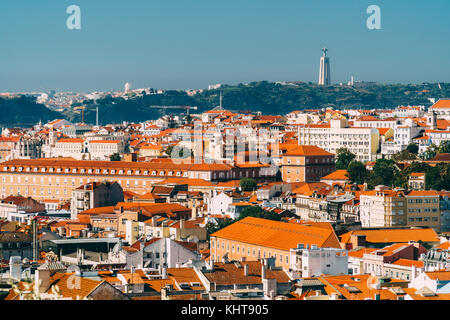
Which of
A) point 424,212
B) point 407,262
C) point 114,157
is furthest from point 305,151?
point 407,262

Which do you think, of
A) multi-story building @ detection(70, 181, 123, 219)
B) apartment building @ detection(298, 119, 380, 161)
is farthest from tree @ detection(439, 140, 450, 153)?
multi-story building @ detection(70, 181, 123, 219)

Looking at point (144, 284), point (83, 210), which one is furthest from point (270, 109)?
point (144, 284)

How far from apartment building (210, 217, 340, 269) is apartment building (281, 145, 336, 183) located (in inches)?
856

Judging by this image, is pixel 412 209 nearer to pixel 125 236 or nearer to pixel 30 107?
pixel 125 236

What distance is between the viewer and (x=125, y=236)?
30188mm

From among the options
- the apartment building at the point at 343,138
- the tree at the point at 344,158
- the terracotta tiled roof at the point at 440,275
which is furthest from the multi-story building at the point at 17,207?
the terracotta tiled roof at the point at 440,275

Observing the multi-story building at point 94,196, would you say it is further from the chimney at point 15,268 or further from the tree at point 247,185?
the chimney at point 15,268

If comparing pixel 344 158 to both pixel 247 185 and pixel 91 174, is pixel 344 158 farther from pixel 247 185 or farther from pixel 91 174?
pixel 247 185

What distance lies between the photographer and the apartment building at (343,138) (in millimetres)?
58844

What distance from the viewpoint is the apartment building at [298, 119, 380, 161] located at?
58844mm

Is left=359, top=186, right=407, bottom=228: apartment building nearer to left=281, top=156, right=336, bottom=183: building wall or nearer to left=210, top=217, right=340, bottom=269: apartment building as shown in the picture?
left=210, top=217, right=340, bottom=269: apartment building

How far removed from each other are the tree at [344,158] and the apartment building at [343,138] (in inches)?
75.8

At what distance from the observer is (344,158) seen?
54.6 metres

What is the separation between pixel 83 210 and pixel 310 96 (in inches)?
4639
